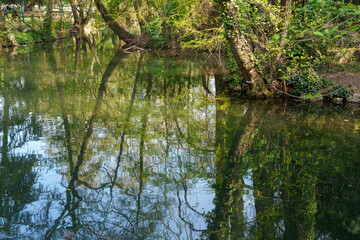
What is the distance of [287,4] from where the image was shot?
10719 mm

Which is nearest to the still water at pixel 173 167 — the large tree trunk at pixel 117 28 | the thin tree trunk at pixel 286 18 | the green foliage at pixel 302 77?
the green foliage at pixel 302 77

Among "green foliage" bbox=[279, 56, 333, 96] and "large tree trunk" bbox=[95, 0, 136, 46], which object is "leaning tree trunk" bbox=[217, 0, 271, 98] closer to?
"green foliage" bbox=[279, 56, 333, 96]

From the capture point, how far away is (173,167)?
241 inches

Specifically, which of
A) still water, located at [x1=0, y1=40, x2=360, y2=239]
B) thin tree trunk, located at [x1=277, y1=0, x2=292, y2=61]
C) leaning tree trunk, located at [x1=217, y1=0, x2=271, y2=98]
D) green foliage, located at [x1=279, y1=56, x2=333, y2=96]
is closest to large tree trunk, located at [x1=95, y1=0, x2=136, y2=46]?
still water, located at [x1=0, y1=40, x2=360, y2=239]

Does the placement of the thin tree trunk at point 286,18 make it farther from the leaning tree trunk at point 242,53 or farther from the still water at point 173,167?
the still water at point 173,167

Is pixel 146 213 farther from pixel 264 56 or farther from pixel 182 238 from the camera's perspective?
pixel 264 56

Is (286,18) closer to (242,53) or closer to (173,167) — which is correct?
(242,53)

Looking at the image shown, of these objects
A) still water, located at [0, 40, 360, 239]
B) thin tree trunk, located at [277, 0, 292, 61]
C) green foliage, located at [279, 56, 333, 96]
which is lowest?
still water, located at [0, 40, 360, 239]

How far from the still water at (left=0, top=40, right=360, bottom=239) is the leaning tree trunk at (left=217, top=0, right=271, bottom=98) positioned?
0.72m

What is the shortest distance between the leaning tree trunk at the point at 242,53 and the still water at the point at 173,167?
719mm

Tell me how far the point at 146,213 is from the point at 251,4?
7.70 meters

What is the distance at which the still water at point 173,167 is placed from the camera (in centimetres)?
446

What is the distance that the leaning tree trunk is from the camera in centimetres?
1007

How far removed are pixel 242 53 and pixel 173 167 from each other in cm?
541
